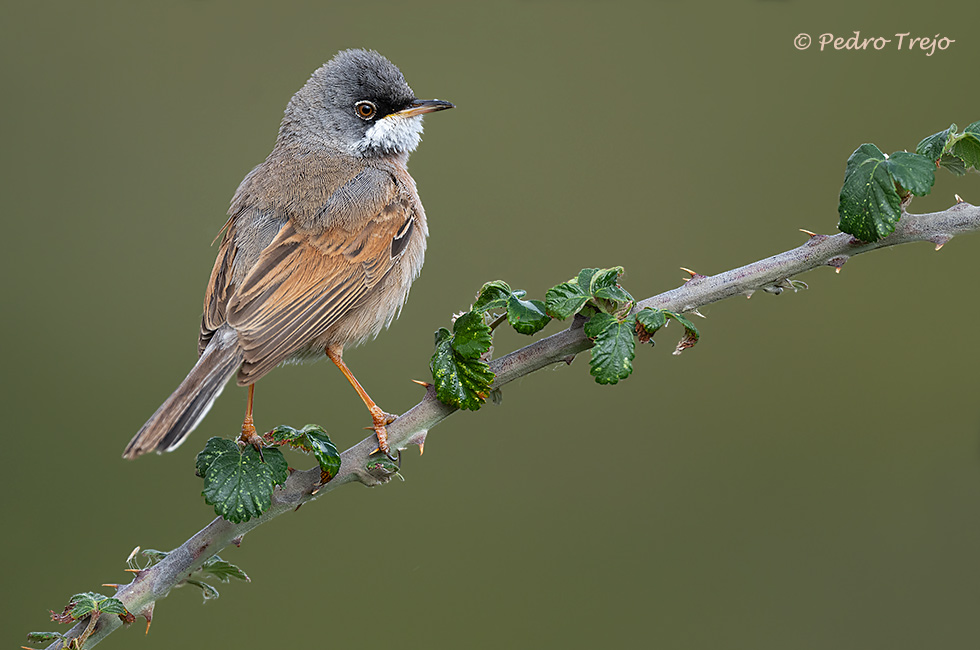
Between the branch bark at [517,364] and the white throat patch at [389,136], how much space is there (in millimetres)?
2035

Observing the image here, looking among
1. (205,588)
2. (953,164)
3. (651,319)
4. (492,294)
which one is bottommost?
(205,588)

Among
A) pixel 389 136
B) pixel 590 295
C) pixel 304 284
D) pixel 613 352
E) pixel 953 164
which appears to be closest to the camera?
pixel 613 352

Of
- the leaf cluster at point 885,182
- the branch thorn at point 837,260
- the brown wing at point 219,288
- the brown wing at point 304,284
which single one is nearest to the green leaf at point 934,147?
the leaf cluster at point 885,182

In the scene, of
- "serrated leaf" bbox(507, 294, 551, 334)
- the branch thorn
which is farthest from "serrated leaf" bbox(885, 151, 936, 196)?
"serrated leaf" bbox(507, 294, 551, 334)

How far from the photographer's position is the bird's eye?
13.6ft

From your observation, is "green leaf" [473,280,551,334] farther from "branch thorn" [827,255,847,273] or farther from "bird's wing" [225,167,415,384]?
"bird's wing" [225,167,415,384]

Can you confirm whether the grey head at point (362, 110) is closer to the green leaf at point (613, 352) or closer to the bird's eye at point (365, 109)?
the bird's eye at point (365, 109)

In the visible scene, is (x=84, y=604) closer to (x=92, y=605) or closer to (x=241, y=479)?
(x=92, y=605)

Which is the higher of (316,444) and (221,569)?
(316,444)

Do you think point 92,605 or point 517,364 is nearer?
point 92,605

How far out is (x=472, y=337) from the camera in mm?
2215

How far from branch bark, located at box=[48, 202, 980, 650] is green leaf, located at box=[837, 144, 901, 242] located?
0.08 m

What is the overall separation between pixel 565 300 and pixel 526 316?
0.35 ft

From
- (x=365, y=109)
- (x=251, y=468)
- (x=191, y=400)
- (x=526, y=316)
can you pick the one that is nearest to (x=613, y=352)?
(x=526, y=316)
